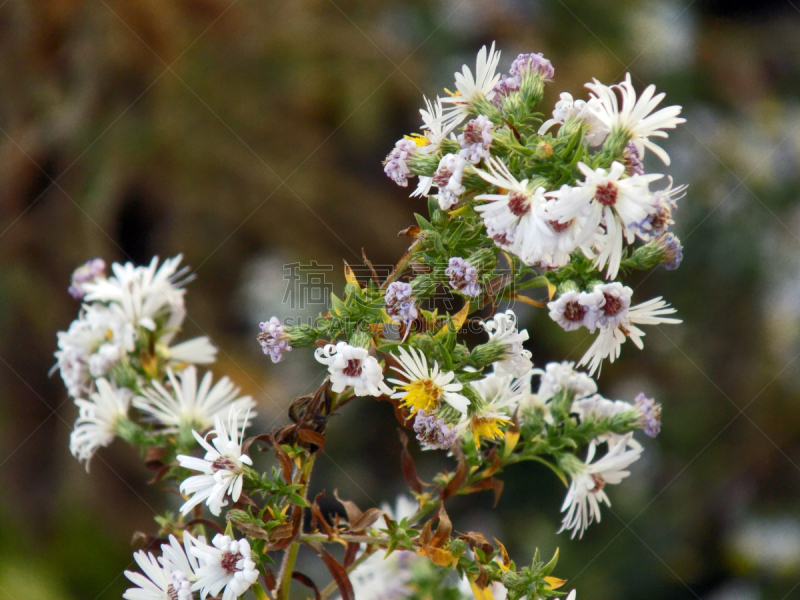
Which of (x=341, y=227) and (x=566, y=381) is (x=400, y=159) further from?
(x=341, y=227)

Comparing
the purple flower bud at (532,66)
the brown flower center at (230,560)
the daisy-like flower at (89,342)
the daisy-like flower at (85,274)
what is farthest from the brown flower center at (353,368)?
the daisy-like flower at (85,274)

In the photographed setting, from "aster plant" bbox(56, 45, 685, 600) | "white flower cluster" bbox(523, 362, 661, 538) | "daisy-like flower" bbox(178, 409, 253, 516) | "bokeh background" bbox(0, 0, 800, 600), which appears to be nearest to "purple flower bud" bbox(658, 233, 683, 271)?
"aster plant" bbox(56, 45, 685, 600)

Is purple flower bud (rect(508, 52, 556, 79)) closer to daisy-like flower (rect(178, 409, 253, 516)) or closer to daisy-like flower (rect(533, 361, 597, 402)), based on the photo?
daisy-like flower (rect(533, 361, 597, 402))

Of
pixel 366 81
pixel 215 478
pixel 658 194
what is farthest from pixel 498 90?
pixel 366 81

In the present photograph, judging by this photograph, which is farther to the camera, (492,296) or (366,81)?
(366,81)

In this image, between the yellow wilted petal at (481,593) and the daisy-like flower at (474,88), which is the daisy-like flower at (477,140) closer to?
the daisy-like flower at (474,88)

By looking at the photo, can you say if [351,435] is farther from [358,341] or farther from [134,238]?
[358,341]
